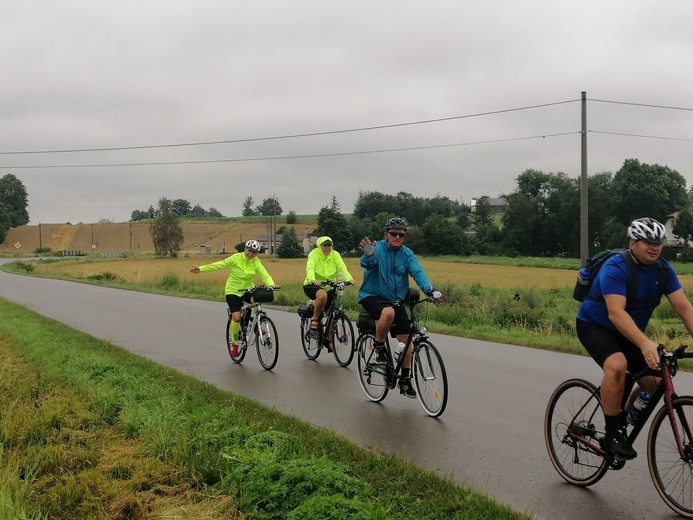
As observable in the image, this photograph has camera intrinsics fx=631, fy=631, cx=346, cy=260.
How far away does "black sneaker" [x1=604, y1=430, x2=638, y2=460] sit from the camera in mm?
4199

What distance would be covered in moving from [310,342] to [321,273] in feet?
Answer: 3.72

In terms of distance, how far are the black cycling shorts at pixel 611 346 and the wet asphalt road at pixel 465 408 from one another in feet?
→ 3.01

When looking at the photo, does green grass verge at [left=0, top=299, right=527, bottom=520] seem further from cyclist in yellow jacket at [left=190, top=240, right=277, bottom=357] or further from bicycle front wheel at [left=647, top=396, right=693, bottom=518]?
cyclist in yellow jacket at [left=190, top=240, right=277, bottom=357]

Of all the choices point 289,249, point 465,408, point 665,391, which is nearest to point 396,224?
point 465,408

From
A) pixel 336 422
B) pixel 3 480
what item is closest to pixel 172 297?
pixel 336 422

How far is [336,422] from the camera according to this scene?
6355mm

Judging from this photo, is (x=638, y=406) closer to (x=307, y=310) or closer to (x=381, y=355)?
(x=381, y=355)

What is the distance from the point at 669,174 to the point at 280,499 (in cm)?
8337

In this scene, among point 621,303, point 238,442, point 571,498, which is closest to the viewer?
point 621,303

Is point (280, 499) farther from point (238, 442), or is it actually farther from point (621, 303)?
point (621, 303)

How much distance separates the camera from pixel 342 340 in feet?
31.9

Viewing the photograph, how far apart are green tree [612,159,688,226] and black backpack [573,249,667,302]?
75209mm

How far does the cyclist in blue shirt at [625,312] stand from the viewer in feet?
13.3

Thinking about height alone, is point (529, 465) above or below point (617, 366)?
below
